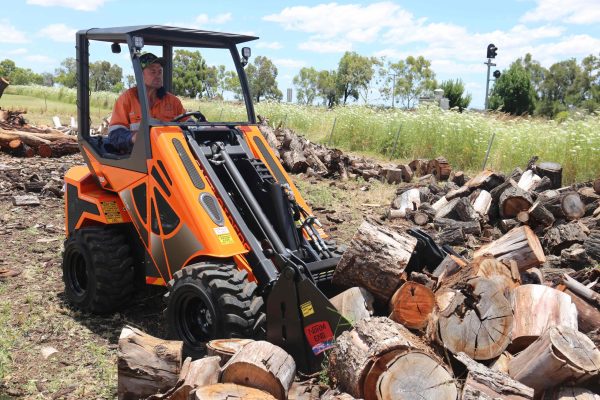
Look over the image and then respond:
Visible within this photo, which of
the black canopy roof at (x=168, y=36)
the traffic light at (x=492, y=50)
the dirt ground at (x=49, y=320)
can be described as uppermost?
the traffic light at (x=492, y=50)

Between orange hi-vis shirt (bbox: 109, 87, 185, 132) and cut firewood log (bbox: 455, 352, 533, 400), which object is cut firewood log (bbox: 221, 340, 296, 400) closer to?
cut firewood log (bbox: 455, 352, 533, 400)

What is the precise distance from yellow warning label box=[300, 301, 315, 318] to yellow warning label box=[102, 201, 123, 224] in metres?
2.32

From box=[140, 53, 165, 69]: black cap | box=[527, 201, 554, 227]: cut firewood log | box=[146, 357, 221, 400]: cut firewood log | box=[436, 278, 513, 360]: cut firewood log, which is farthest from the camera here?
box=[527, 201, 554, 227]: cut firewood log

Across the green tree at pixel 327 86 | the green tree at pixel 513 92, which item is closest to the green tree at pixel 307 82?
the green tree at pixel 327 86

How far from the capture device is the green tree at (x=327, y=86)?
75.1 meters

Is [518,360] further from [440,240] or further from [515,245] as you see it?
[440,240]

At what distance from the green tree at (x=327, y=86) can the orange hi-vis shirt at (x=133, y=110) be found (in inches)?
2655

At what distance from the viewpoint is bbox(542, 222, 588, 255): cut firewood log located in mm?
7500

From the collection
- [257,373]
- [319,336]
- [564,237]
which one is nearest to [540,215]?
[564,237]

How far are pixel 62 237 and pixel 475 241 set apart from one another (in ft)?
18.2

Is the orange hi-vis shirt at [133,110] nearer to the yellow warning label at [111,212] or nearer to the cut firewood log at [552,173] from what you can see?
the yellow warning label at [111,212]

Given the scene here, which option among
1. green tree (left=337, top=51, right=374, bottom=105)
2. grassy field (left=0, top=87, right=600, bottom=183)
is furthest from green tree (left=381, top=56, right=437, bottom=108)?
grassy field (left=0, top=87, right=600, bottom=183)

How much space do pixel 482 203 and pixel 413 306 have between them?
552 cm

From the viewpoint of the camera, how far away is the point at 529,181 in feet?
33.3
